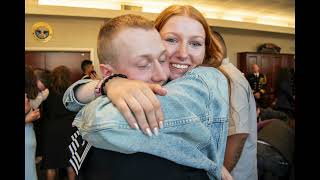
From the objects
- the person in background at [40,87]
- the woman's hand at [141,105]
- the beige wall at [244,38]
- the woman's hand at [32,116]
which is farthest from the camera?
the beige wall at [244,38]

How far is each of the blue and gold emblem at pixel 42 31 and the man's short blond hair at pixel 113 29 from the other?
160 inches

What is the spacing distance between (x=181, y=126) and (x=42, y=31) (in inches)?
170

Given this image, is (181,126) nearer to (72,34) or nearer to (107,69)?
(107,69)

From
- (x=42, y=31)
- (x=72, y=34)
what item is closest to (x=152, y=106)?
(x=42, y=31)

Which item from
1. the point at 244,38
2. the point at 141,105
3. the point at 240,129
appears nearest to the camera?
the point at 141,105

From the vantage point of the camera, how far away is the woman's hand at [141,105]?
50 centimetres

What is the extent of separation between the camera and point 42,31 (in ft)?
14.4

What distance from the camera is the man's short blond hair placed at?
63 cm

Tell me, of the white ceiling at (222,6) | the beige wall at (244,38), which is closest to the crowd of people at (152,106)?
the white ceiling at (222,6)

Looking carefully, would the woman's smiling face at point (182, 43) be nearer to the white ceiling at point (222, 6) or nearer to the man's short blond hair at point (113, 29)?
the man's short blond hair at point (113, 29)

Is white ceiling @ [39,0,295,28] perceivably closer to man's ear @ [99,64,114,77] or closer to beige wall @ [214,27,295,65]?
beige wall @ [214,27,295,65]

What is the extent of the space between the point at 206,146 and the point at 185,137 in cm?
7

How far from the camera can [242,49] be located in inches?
193
